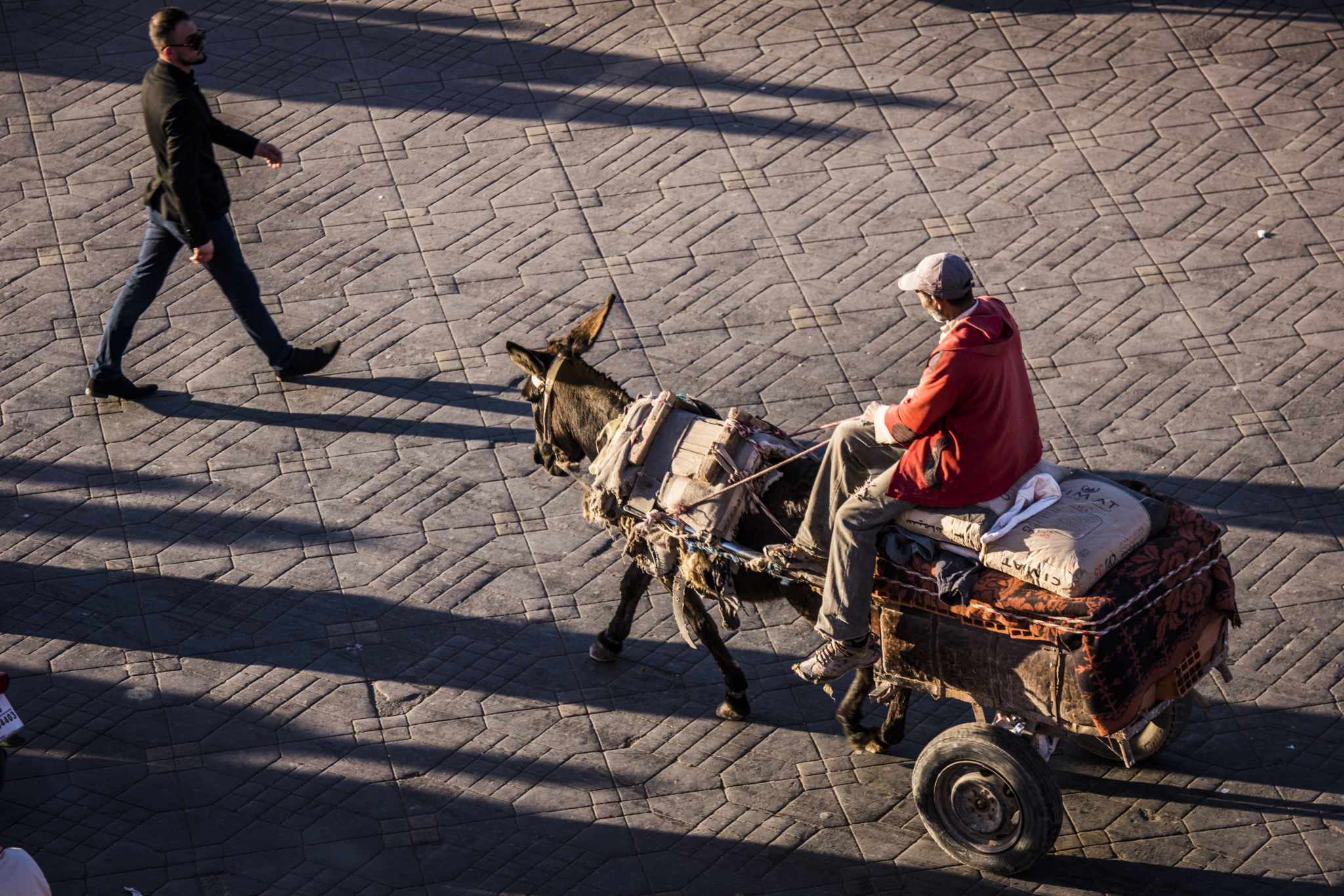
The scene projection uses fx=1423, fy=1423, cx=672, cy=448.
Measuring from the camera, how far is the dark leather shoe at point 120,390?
29.2 feet

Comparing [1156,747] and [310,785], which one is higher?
[1156,747]

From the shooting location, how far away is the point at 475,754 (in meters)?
6.77

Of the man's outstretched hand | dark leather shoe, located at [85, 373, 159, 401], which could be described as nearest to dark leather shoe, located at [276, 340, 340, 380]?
dark leather shoe, located at [85, 373, 159, 401]

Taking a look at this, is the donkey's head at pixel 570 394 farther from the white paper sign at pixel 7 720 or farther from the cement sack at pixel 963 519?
the white paper sign at pixel 7 720

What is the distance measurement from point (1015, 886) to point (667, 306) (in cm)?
480

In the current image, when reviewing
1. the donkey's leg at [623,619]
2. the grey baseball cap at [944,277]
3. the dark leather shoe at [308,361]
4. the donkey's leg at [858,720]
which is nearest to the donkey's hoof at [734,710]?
the donkey's leg at [858,720]

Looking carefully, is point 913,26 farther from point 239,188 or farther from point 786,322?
point 239,188

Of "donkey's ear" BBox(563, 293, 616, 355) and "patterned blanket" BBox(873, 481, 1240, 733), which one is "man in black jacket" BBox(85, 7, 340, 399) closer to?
"donkey's ear" BBox(563, 293, 616, 355)

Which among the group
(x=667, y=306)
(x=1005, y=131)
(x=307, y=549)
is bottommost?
(x=307, y=549)

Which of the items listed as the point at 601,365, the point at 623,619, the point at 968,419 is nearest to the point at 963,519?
the point at 968,419

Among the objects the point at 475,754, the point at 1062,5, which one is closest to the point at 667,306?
the point at 475,754

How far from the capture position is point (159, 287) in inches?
351

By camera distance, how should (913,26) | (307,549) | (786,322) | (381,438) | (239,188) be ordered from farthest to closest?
1. (913,26)
2. (239,188)
3. (786,322)
4. (381,438)
5. (307,549)

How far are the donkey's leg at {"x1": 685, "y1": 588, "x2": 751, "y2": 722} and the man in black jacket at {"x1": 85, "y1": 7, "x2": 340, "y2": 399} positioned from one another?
363cm
